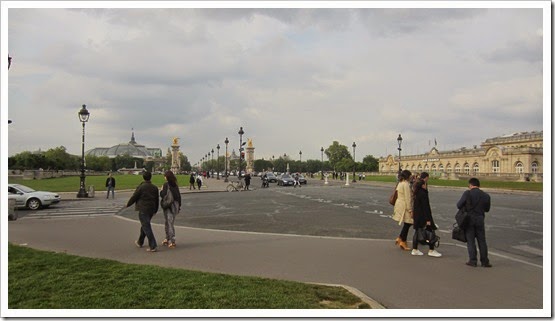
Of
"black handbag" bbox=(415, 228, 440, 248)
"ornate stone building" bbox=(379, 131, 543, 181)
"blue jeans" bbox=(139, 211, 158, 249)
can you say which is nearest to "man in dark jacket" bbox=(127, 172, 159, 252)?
"blue jeans" bbox=(139, 211, 158, 249)

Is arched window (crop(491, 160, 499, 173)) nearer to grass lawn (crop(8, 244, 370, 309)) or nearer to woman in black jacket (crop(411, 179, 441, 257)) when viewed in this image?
woman in black jacket (crop(411, 179, 441, 257))

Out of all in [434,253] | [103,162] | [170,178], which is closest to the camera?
[434,253]

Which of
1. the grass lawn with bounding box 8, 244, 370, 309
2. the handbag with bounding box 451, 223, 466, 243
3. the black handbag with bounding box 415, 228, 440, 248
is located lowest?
the grass lawn with bounding box 8, 244, 370, 309

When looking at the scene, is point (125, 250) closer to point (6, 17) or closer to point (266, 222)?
point (6, 17)

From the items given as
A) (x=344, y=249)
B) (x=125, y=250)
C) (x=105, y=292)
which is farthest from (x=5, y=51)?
(x=344, y=249)

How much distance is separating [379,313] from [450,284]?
232 cm

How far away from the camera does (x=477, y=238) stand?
8.37 metres

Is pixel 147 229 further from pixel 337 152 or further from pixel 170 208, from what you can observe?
pixel 337 152

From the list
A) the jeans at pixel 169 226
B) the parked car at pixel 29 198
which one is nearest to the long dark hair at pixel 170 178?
the jeans at pixel 169 226

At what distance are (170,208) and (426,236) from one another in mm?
5829

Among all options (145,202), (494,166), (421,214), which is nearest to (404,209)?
(421,214)

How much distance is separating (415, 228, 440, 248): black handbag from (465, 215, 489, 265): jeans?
847 millimetres

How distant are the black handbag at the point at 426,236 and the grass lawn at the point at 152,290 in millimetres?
A: 3910

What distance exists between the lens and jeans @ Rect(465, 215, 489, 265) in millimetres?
8194
